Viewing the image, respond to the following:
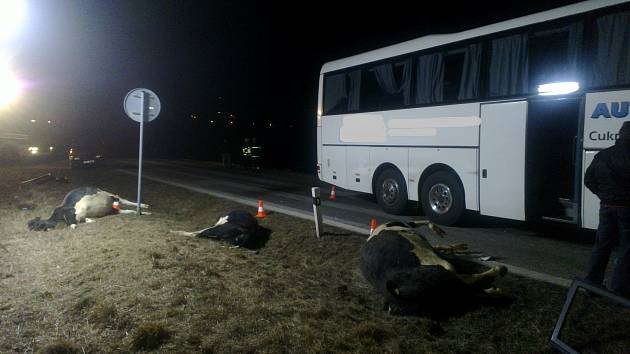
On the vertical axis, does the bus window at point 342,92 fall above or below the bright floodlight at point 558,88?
above

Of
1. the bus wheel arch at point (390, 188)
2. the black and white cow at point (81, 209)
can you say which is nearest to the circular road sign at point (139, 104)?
the black and white cow at point (81, 209)

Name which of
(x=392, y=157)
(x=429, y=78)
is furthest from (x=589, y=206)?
(x=392, y=157)

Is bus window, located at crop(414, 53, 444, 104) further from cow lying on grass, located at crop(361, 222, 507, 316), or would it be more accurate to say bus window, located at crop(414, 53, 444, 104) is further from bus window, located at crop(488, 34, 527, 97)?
cow lying on grass, located at crop(361, 222, 507, 316)

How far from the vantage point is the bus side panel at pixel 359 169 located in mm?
12156

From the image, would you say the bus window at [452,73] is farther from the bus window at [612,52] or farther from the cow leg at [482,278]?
the cow leg at [482,278]

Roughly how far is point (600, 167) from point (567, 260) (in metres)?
2.50

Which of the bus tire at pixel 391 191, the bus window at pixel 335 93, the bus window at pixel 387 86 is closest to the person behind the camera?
the bus window at pixel 387 86

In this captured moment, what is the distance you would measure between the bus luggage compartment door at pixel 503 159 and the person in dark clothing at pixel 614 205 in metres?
3.41

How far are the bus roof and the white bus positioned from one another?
0.02m

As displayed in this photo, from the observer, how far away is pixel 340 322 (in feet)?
15.2

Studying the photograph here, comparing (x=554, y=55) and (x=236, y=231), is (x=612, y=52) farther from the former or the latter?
(x=236, y=231)

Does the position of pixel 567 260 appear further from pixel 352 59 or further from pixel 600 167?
pixel 352 59

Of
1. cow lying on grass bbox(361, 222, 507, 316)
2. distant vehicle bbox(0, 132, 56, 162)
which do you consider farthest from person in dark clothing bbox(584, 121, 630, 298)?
distant vehicle bbox(0, 132, 56, 162)

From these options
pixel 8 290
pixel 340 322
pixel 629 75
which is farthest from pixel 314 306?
pixel 629 75
